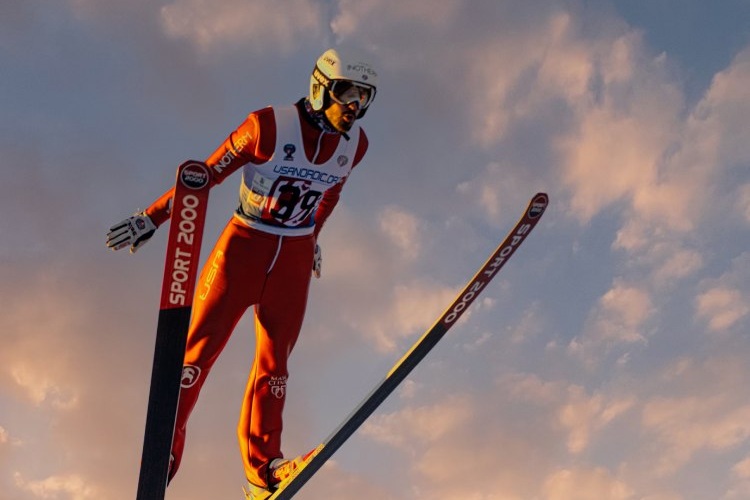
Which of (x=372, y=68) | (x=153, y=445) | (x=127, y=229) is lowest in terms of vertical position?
(x=153, y=445)

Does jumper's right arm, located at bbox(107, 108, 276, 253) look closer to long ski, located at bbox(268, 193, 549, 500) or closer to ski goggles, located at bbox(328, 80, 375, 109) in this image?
Answer: ski goggles, located at bbox(328, 80, 375, 109)

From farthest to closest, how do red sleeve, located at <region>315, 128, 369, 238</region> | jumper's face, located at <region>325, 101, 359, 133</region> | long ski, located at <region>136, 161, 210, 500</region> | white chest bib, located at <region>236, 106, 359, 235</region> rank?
1. red sleeve, located at <region>315, 128, 369, 238</region>
2. white chest bib, located at <region>236, 106, 359, 235</region>
3. jumper's face, located at <region>325, 101, 359, 133</region>
4. long ski, located at <region>136, 161, 210, 500</region>

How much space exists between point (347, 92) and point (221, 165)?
1396 millimetres

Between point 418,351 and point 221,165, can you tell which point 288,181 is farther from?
point 418,351

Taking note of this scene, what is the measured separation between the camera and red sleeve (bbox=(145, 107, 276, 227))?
23.8 feet

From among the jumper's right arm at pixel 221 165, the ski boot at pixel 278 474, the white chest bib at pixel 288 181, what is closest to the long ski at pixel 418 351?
the ski boot at pixel 278 474

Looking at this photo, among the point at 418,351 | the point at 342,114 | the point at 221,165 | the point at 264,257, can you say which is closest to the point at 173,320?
the point at 264,257

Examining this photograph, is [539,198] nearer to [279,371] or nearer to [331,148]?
[331,148]

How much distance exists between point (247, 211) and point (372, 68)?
1862 mm

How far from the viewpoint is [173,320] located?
663cm

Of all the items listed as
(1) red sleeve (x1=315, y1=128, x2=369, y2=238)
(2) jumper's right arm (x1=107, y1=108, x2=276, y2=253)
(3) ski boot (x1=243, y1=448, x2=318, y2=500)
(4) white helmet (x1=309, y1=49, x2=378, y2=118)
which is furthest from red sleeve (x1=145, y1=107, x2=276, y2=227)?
(3) ski boot (x1=243, y1=448, x2=318, y2=500)

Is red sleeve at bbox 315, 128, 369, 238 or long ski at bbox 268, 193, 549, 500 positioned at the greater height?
red sleeve at bbox 315, 128, 369, 238

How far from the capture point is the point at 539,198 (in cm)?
949

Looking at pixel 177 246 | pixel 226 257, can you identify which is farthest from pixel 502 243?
pixel 177 246
